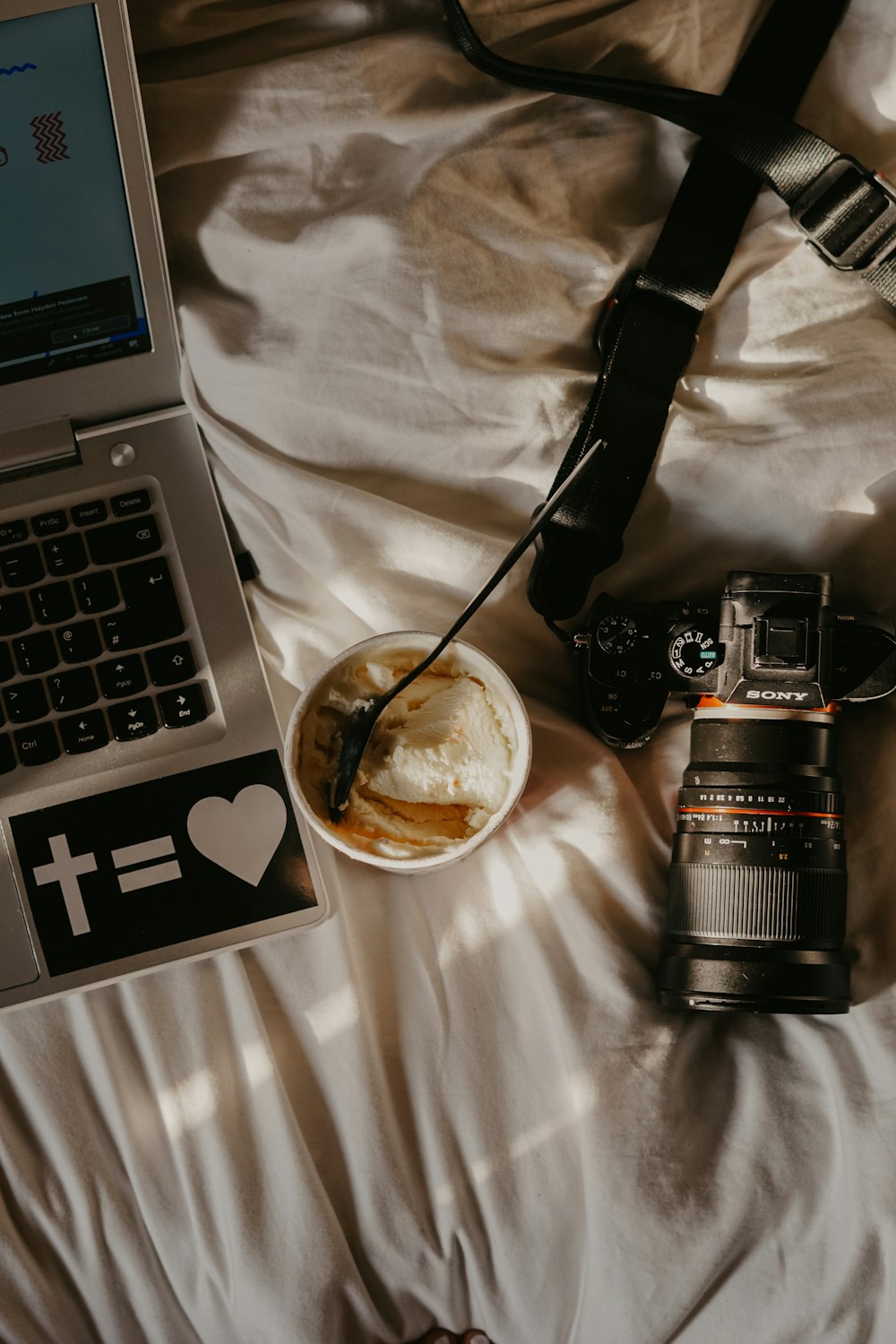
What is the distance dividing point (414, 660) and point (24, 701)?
233mm

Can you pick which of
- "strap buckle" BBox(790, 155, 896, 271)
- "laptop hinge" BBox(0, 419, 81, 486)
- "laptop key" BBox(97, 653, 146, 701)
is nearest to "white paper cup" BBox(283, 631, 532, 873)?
"laptop key" BBox(97, 653, 146, 701)

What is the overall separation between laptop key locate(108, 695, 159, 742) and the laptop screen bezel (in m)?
0.18

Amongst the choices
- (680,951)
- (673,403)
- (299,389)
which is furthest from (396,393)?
(680,951)

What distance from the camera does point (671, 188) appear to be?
716 mm

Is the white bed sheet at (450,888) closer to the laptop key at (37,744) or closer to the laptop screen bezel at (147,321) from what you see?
the laptop screen bezel at (147,321)

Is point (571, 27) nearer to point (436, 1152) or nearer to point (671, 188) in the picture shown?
point (671, 188)

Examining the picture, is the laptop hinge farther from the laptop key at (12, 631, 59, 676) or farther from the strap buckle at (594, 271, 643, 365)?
the strap buckle at (594, 271, 643, 365)

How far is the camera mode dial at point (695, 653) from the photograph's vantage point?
24.0 inches

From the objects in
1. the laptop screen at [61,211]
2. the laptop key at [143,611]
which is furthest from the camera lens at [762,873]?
the laptop screen at [61,211]

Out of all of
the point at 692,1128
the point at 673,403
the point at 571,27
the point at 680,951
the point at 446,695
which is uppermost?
the point at 571,27

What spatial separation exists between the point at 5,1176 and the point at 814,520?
2.15ft

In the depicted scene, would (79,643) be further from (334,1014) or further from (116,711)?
(334,1014)

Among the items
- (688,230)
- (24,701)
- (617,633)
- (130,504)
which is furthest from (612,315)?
(24,701)

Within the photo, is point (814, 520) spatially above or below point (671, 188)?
below
